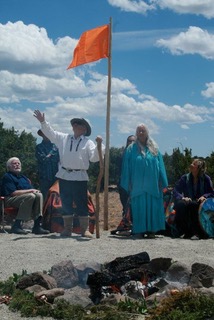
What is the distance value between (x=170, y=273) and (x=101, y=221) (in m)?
7.24

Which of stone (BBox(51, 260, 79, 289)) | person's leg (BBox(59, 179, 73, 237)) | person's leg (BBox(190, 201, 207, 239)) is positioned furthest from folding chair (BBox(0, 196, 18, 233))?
stone (BBox(51, 260, 79, 289))

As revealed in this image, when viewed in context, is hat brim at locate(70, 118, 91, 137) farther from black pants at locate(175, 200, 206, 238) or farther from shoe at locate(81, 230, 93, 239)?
black pants at locate(175, 200, 206, 238)

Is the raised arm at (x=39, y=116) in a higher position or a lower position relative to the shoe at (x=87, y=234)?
higher

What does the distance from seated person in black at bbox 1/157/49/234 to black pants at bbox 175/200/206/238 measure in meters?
2.15

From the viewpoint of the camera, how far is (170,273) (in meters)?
6.38

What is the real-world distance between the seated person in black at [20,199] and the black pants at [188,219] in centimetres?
215

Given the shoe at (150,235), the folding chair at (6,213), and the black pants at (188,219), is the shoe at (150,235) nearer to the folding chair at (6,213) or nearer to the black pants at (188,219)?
the black pants at (188,219)

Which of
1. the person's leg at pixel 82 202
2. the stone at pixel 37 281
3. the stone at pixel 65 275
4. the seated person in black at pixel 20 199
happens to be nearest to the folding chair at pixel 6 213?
the seated person in black at pixel 20 199

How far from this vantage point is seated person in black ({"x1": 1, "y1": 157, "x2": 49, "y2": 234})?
1068cm

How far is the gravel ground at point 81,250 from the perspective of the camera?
7719 millimetres

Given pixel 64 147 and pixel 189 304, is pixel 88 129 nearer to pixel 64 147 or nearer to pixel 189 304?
pixel 64 147

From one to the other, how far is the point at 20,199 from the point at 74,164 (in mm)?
1285

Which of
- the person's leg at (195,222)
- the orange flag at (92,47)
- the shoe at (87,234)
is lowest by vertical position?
the shoe at (87,234)

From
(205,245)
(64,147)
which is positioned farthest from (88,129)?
(205,245)
